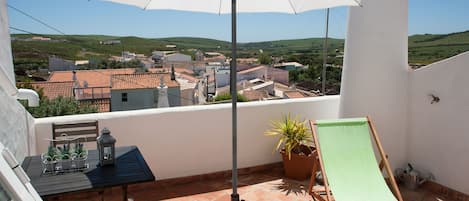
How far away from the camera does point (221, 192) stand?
13.6ft

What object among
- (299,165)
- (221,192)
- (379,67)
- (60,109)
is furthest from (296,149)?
(60,109)

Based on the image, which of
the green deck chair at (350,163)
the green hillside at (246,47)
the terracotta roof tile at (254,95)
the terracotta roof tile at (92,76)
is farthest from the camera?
the terracotta roof tile at (92,76)

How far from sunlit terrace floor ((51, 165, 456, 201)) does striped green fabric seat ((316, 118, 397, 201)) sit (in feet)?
2.19

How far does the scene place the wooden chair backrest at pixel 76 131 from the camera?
3.53 metres

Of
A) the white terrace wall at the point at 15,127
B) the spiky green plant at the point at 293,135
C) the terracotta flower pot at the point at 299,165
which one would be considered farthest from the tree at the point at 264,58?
the white terrace wall at the point at 15,127

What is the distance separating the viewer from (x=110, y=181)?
2.35 meters

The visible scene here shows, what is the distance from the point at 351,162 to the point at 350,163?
17 mm

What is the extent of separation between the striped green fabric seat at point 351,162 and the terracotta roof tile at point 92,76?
6.56 meters

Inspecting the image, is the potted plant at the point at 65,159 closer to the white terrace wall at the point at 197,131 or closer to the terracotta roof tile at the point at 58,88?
the white terrace wall at the point at 197,131

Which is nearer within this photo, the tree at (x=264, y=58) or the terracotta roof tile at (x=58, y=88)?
the terracotta roof tile at (x=58, y=88)

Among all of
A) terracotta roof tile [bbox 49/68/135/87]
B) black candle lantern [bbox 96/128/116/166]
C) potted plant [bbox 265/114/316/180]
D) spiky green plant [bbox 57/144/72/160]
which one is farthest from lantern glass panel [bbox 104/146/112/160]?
terracotta roof tile [bbox 49/68/135/87]

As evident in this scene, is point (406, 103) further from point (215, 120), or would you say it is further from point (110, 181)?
point (110, 181)

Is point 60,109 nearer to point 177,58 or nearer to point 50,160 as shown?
point 50,160

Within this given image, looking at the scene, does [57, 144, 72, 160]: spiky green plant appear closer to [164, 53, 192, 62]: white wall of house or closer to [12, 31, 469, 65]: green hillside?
[12, 31, 469, 65]: green hillside
